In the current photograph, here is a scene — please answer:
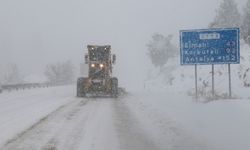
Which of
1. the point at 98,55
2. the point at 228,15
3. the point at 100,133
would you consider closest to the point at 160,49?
the point at 228,15

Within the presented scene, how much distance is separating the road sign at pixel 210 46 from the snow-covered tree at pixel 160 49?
9112 centimetres

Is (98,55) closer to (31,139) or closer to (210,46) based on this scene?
(210,46)

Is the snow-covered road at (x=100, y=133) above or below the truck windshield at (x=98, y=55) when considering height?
below

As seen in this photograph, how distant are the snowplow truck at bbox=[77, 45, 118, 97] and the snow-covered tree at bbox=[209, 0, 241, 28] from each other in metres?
54.6

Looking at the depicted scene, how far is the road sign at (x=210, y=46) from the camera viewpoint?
27.1 meters

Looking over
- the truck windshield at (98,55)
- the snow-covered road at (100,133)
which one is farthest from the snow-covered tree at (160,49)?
the snow-covered road at (100,133)

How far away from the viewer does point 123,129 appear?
16844 mm

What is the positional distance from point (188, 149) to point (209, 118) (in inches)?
261

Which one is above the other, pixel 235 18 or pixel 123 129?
pixel 235 18

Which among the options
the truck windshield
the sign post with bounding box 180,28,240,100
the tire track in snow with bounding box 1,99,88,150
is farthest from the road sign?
the truck windshield

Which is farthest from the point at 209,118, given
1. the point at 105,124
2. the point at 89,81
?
the point at 89,81

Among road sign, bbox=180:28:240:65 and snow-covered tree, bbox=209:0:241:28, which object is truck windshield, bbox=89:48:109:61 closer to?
road sign, bbox=180:28:240:65

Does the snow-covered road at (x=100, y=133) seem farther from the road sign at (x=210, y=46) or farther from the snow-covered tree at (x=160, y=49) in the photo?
the snow-covered tree at (x=160, y=49)

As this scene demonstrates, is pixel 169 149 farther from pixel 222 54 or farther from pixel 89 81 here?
pixel 89 81
